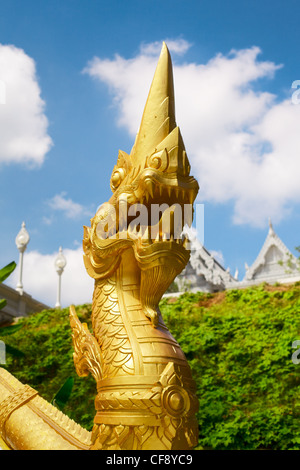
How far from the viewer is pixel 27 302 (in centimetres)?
1184

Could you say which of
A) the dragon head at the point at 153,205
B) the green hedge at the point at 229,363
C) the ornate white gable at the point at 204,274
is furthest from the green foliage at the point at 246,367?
the ornate white gable at the point at 204,274

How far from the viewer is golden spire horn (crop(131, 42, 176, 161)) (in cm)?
175

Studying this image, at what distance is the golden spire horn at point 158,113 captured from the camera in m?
1.75

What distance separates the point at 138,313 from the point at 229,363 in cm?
426

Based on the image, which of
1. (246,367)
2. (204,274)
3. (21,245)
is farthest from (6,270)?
(204,274)

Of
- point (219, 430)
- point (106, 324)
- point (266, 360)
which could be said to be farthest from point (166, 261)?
point (266, 360)

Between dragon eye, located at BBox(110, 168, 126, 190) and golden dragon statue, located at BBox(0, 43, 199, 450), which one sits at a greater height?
dragon eye, located at BBox(110, 168, 126, 190)

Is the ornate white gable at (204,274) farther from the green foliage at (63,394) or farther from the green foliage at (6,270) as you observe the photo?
the green foliage at (63,394)

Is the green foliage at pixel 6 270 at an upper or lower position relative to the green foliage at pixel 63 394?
upper

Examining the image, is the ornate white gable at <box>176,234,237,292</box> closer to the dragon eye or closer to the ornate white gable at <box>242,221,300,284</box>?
the ornate white gable at <box>242,221,300,284</box>

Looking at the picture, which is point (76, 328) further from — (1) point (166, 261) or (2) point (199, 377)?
(2) point (199, 377)

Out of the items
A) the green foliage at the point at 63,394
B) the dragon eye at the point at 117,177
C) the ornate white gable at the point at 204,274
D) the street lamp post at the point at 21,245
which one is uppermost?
the ornate white gable at the point at 204,274

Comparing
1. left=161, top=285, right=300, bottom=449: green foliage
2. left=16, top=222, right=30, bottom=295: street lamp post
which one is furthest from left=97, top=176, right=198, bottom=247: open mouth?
left=16, top=222, right=30, bottom=295: street lamp post

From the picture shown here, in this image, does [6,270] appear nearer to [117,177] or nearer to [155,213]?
[117,177]
